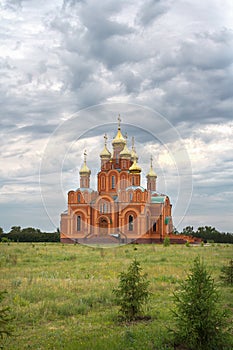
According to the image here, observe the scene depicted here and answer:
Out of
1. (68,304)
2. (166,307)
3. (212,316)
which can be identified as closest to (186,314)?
(212,316)

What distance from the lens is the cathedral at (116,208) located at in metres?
49.5

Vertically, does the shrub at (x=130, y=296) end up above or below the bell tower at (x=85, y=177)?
below

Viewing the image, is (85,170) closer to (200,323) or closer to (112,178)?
(112,178)

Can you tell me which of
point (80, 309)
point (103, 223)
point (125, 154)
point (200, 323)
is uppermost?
point (125, 154)

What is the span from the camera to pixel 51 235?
56.9m

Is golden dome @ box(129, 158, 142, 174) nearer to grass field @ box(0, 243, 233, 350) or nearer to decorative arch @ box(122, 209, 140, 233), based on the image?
decorative arch @ box(122, 209, 140, 233)

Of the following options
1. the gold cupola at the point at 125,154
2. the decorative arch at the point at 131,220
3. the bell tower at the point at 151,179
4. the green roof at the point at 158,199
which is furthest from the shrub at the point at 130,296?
the bell tower at the point at 151,179

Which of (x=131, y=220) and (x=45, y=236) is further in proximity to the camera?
(x=45, y=236)

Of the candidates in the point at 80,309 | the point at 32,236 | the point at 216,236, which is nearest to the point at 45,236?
the point at 32,236

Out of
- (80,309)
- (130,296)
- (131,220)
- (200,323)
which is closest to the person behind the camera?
(200,323)

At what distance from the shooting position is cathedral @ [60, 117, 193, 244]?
49.5 m

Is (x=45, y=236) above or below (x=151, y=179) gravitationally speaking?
below

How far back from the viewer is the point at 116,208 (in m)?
50.7

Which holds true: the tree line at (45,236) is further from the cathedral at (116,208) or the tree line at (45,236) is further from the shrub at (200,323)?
the shrub at (200,323)
